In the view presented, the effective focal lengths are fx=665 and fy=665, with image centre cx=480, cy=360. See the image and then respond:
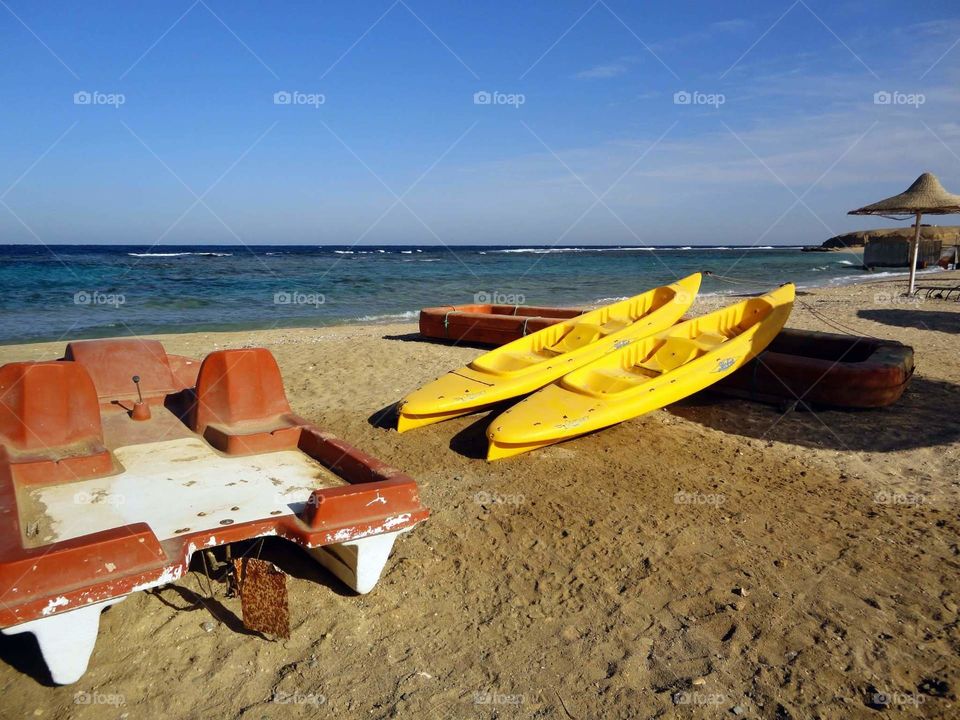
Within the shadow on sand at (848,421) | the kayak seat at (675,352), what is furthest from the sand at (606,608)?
the kayak seat at (675,352)

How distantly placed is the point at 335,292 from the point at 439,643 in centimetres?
2137

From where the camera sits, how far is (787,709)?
2561mm

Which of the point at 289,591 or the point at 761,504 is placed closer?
the point at 289,591

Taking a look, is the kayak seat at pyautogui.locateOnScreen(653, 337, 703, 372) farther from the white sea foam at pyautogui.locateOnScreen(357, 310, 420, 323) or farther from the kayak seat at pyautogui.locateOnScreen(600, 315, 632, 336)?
the white sea foam at pyautogui.locateOnScreen(357, 310, 420, 323)

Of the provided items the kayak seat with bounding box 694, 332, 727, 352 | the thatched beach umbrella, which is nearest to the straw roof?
the thatched beach umbrella

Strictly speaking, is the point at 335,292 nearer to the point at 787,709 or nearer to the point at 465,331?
the point at 465,331

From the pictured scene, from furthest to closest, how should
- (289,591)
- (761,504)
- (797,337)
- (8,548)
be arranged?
1. (797,337)
2. (761,504)
3. (289,591)
4. (8,548)

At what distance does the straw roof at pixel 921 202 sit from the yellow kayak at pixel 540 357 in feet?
25.3

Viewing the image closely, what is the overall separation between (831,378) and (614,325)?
2449 millimetres

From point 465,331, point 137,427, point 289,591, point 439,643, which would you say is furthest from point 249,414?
point 465,331

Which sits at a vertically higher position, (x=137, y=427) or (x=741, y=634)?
(x=137, y=427)

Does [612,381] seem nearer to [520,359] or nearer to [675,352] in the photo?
[675,352]

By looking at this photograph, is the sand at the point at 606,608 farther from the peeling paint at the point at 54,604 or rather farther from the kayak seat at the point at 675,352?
the kayak seat at the point at 675,352

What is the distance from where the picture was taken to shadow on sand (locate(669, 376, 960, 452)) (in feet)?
18.3
